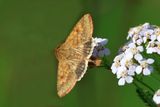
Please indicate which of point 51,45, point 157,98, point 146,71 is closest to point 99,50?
point 146,71

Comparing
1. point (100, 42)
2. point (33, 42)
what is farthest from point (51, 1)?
point (100, 42)

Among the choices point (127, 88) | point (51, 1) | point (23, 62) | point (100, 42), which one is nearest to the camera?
point (100, 42)

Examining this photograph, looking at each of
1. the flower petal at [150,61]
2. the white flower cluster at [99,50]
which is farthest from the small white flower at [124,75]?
the white flower cluster at [99,50]

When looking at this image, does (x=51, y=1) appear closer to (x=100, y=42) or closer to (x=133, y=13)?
(x=133, y=13)

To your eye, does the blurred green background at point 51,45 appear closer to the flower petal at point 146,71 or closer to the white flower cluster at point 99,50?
the white flower cluster at point 99,50

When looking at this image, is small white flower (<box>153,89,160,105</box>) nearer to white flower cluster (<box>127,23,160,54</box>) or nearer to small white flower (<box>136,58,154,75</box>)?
small white flower (<box>136,58,154,75</box>)

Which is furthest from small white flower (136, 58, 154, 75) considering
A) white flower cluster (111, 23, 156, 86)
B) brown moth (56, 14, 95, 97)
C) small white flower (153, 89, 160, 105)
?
brown moth (56, 14, 95, 97)

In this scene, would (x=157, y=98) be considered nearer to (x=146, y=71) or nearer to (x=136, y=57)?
(x=146, y=71)
